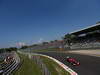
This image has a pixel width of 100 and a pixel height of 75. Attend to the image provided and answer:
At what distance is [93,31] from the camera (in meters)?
65.4

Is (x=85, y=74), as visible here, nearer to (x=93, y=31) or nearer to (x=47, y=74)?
(x=47, y=74)

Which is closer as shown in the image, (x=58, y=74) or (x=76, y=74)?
(x=76, y=74)

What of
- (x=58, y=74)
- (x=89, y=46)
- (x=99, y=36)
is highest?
(x=99, y=36)

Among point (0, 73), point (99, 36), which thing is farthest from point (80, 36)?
point (0, 73)

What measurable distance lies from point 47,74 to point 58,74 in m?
4.35

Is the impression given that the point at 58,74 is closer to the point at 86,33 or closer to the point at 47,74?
the point at 47,74

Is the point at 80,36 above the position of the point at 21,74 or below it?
above

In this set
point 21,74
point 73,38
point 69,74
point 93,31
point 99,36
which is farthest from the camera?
point 73,38

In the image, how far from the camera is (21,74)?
1398 cm

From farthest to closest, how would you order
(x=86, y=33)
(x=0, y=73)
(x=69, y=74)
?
(x=86, y=33)
(x=69, y=74)
(x=0, y=73)

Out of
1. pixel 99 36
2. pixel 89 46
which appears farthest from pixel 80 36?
pixel 89 46

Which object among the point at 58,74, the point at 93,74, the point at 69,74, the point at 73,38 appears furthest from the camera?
the point at 73,38

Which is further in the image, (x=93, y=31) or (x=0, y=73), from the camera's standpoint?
(x=93, y=31)

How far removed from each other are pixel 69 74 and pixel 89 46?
33412 mm
